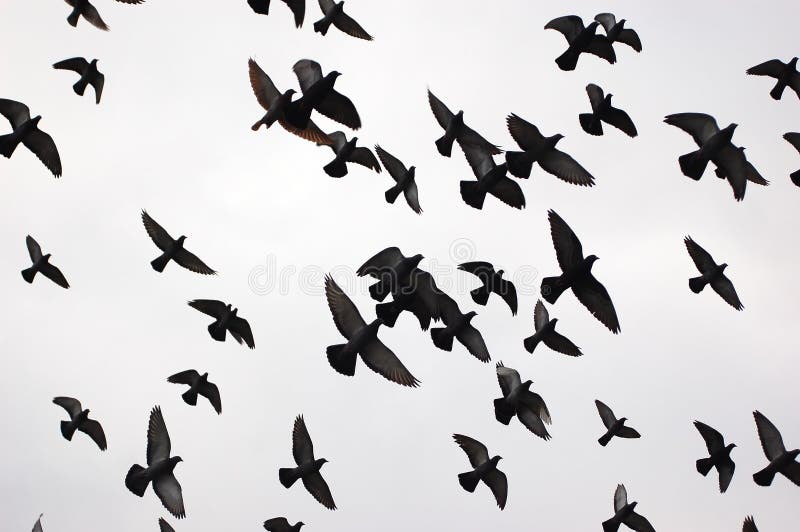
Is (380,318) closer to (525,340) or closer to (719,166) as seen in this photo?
(525,340)

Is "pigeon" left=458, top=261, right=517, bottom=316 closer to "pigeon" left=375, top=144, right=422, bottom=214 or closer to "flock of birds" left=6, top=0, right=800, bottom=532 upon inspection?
"flock of birds" left=6, top=0, right=800, bottom=532

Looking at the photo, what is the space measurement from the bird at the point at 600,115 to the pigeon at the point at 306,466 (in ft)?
25.2

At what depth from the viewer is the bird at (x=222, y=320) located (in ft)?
66.4

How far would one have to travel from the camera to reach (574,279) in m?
18.6

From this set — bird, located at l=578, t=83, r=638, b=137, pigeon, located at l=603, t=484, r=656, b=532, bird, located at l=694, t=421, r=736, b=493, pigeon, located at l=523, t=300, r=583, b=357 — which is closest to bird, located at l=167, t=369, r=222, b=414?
pigeon, located at l=523, t=300, r=583, b=357

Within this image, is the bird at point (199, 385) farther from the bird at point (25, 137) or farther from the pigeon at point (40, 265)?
the bird at point (25, 137)

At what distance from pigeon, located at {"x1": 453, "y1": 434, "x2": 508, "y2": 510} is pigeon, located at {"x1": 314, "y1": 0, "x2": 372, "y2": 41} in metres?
7.89

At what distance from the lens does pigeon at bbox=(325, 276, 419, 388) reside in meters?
17.0

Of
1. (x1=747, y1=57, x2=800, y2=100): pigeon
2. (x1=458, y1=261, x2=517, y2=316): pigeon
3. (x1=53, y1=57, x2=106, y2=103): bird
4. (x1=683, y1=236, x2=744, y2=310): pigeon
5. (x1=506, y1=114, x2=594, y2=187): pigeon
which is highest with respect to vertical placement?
(x1=747, y1=57, x2=800, y2=100): pigeon

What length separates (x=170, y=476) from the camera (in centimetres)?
2008

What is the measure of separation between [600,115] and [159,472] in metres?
10.6

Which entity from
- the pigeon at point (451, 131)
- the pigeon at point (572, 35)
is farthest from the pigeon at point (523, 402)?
the pigeon at point (572, 35)

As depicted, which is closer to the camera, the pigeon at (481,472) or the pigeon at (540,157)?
the pigeon at (540,157)

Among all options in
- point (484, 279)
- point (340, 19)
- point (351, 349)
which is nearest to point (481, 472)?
point (484, 279)
